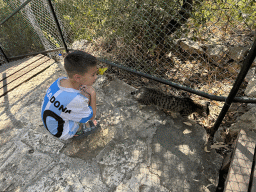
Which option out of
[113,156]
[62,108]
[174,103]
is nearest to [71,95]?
[62,108]

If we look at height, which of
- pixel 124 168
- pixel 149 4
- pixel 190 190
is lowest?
pixel 190 190

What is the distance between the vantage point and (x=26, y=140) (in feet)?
7.48

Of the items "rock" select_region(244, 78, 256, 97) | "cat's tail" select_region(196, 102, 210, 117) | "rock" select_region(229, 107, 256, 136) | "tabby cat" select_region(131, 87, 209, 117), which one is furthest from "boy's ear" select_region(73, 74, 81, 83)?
"rock" select_region(244, 78, 256, 97)

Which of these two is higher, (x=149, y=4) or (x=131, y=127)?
(x=149, y=4)

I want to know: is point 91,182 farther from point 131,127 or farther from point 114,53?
point 114,53

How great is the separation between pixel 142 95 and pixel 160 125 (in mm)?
646

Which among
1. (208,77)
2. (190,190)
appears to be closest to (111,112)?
(190,190)

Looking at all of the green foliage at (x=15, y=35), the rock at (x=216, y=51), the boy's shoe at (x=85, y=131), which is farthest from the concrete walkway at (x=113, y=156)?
the green foliage at (x=15, y=35)

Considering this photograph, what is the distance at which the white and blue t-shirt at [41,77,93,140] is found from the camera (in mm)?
1750

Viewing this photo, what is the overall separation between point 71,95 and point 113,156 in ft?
3.20

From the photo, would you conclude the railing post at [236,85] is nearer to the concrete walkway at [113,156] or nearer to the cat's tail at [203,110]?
the concrete walkway at [113,156]

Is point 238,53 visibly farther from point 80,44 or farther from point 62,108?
point 80,44

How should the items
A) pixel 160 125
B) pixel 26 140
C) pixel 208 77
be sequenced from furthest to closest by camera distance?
1. pixel 208 77
2. pixel 160 125
3. pixel 26 140

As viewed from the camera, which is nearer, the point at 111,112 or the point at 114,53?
the point at 111,112
